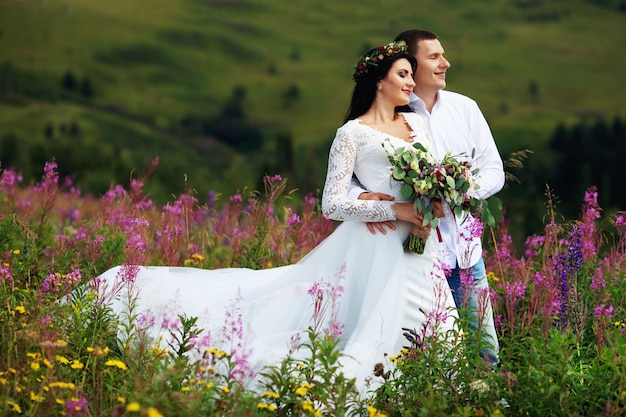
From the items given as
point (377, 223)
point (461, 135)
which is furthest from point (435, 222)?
point (461, 135)

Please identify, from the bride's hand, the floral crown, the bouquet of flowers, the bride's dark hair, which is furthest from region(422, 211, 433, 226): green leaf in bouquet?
the floral crown

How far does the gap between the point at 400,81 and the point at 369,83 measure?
301 mm

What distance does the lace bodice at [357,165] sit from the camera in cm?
609

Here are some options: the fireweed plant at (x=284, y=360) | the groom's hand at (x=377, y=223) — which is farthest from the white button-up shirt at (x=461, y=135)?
the fireweed plant at (x=284, y=360)

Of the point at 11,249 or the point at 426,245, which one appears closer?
the point at 426,245

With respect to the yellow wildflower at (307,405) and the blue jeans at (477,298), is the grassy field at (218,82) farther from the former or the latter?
the yellow wildflower at (307,405)

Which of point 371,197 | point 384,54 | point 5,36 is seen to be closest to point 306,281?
point 371,197

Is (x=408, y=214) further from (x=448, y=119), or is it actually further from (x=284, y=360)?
(x=284, y=360)

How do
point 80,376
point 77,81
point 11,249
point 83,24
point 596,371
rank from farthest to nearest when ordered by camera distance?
point 83,24 < point 77,81 < point 11,249 < point 80,376 < point 596,371

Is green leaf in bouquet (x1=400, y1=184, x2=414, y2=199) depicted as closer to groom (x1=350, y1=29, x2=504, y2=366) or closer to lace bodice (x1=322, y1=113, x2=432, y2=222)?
lace bodice (x1=322, y1=113, x2=432, y2=222)

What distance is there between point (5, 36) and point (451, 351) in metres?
195

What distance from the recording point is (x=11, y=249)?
7492 mm

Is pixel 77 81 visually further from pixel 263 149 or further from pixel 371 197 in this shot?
pixel 371 197

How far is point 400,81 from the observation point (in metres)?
6.27
